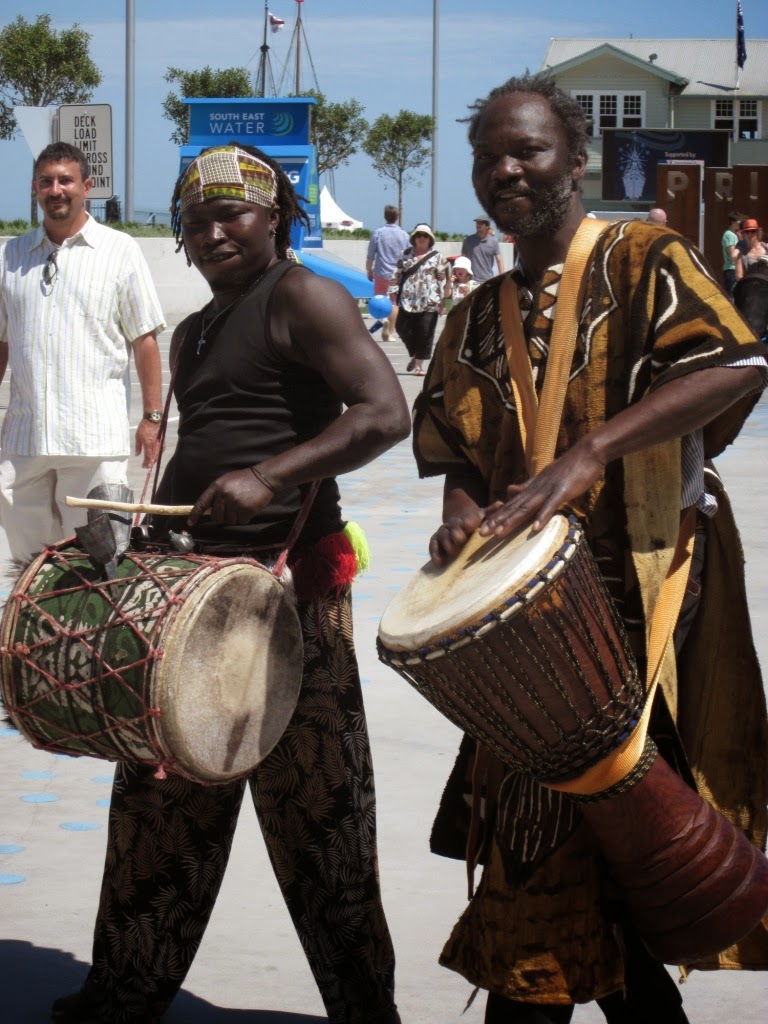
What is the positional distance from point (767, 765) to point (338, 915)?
3.17 feet

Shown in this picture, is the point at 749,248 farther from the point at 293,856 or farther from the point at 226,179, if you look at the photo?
the point at 293,856

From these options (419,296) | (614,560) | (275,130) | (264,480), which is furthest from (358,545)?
(275,130)

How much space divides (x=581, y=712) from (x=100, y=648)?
92 centimetres

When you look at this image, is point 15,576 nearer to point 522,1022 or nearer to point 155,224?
point 522,1022

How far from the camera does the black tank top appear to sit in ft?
10.1

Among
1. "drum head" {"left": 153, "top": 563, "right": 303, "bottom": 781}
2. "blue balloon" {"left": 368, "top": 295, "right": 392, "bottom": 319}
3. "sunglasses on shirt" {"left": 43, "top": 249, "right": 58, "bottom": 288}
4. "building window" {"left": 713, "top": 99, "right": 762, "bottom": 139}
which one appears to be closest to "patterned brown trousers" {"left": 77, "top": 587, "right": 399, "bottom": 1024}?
"drum head" {"left": 153, "top": 563, "right": 303, "bottom": 781}

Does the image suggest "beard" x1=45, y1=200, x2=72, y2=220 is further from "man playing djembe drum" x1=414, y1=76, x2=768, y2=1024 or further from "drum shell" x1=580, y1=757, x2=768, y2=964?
"drum shell" x1=580, y1=757, x2=768, y2=964

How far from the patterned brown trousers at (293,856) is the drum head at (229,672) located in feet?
0.52

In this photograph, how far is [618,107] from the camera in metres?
68.2

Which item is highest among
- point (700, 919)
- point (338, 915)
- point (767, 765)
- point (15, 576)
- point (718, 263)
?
point (718, 263)

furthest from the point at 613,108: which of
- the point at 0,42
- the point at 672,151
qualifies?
the point at 0,42

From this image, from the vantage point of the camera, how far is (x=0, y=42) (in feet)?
135

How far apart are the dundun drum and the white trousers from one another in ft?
8.20

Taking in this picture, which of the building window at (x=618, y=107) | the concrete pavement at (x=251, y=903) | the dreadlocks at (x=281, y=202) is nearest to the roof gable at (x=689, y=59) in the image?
the building window at (x=618, y=107)
